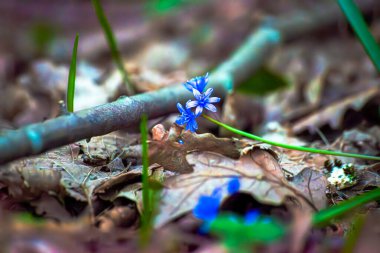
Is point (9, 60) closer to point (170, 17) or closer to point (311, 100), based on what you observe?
point (170, 17)

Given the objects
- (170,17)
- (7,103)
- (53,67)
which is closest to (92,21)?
(170,17)

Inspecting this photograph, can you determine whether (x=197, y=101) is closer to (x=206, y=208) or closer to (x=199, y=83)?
(x=199, y=83)

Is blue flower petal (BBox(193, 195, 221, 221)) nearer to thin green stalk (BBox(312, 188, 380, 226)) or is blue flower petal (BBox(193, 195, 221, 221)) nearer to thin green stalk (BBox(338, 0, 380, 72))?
thin green stalk (BBox(312, 188, 380, 226))

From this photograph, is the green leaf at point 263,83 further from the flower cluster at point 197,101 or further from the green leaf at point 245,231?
the green leaf at point 245,231

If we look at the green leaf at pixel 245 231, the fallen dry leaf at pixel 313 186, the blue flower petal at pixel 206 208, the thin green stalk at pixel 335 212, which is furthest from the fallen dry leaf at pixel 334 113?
the green leaf at pixel 245 231

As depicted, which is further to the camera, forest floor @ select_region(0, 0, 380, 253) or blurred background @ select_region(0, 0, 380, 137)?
blurred background @ select_region(0, 0, 380, 137)

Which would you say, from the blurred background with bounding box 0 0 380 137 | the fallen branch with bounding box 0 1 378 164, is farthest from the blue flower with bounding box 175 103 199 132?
the blurred background with bounding box 0 0 380 137

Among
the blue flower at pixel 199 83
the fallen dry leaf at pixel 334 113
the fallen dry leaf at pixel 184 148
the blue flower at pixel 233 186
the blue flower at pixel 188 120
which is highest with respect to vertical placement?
the fallen dry leaf at pixel 334 113
